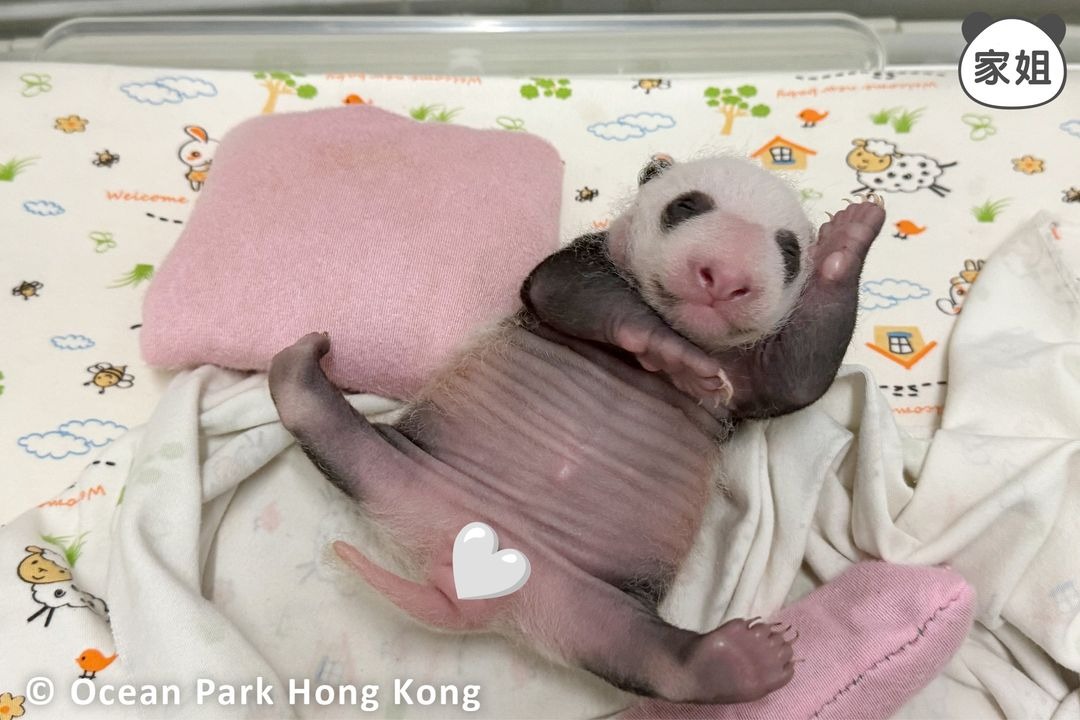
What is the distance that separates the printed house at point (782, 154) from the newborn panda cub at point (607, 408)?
2.05 ft

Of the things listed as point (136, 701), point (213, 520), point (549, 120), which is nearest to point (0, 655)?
point (136, 701)

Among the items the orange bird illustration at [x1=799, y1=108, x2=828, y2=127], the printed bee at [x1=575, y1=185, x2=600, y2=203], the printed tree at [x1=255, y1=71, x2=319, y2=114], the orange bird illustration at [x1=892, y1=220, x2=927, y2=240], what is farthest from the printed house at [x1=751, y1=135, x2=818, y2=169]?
the printed tree at [x1=255, y1=71, x2=319, y2=114]

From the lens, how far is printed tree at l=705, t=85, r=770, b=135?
7.04ft

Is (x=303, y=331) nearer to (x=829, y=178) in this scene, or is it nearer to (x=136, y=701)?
(x=136, y=701)

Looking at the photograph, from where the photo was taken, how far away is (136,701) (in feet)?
4.25

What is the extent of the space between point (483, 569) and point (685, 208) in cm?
60

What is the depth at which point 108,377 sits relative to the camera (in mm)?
1711

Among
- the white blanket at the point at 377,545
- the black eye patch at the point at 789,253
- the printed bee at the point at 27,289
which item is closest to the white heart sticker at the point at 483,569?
the white blanket at the point at 377,545

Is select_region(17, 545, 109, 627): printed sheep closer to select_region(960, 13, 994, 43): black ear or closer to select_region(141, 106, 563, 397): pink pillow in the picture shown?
select_region(141, 106, 563, 397): pink pillow

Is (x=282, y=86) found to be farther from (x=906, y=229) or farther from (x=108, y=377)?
(x=906, y=229)

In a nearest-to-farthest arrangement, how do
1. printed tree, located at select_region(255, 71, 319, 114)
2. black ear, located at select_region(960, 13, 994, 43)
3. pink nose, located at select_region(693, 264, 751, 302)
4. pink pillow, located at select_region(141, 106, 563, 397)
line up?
pink nose, located at select_region(693, 264, 751, 302) < pink pillow, located at select_region(141, 106, 563, 397) < printed tree, located at select_region(255, 71, 319, 114) < black ear, located at select_region(960, 13, 994, 43)

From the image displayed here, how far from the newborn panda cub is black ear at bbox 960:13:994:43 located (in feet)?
4.02

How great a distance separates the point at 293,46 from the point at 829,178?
142cm

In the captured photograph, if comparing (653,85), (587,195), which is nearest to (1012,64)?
(653,85)
